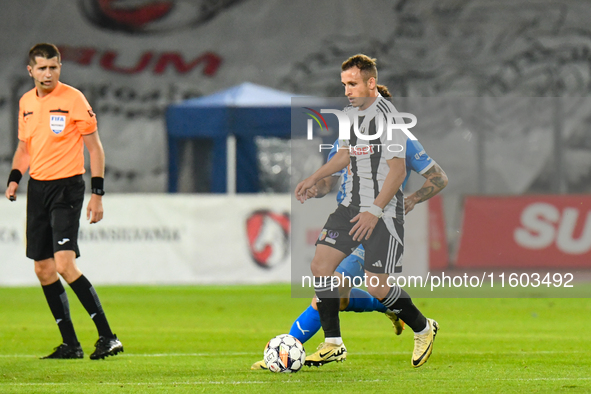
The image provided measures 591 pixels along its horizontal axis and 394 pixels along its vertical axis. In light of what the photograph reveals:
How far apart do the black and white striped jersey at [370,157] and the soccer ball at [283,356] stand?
0.91m

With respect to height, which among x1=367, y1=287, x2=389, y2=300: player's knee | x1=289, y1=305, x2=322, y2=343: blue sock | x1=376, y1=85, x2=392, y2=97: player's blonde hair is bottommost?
x1=289, y1=305, x2=322, y2=343: blue sock

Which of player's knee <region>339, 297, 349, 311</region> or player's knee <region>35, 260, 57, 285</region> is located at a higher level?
player's knee <region>35, 260, 57, 285</region>

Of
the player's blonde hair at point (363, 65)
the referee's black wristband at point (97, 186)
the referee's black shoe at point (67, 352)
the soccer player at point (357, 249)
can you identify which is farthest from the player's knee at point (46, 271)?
the player's blonde hair at point (363, 65)

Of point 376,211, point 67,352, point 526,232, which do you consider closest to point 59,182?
point 67,352

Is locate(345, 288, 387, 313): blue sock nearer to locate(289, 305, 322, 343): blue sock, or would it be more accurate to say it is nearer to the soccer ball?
locate(289, 305, 322, 343): blue sock

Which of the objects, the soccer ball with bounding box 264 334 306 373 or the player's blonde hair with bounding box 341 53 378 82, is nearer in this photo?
the soccer ball with bounding box 264 334 306 373

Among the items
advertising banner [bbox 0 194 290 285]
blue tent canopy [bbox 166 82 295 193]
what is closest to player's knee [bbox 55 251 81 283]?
advertising banner [bbox 0 194 290 285]

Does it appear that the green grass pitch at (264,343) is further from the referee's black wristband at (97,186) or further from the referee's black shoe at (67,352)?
the referee's black wristband at (97,186)

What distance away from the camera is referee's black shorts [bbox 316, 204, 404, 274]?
5844 millimetres

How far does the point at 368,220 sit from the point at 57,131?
2.17m

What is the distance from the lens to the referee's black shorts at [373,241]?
5844 millimetres

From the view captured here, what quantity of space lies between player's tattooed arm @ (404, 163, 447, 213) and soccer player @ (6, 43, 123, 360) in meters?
2.01

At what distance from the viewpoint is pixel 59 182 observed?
6.45 meters

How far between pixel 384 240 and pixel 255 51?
17818 millimetres
